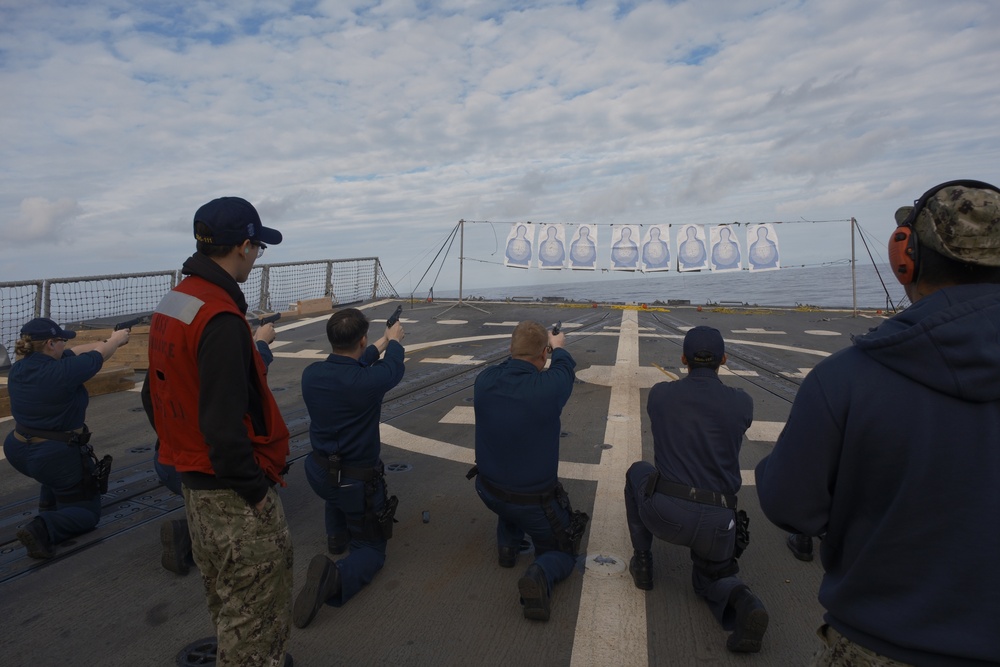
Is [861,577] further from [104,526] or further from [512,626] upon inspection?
[104,526]

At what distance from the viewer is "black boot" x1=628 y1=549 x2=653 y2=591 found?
357cm

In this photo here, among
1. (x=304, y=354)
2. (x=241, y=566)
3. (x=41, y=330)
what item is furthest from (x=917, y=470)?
(x=304, y=354)

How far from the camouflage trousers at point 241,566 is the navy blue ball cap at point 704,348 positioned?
2383 millimetres

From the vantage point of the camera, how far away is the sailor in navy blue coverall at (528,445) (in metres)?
3.66

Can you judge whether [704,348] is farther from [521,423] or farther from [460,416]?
[460,416]

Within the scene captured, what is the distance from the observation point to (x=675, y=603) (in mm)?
3445

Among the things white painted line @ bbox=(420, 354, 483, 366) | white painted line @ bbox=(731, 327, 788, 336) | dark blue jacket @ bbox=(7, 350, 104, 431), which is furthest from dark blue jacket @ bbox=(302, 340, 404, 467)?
white painted line @ bbox=(731, 327, 788, 336)

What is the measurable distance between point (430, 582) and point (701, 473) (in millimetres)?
1775

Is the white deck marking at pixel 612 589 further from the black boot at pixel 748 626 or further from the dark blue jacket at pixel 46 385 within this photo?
the dark blue jacket at pixel 46 385

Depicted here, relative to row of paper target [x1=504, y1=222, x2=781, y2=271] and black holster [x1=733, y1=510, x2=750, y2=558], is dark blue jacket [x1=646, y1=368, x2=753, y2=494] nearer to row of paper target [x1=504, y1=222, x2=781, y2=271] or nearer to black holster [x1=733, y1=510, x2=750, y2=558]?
black holster [x1=733, y1=510, x2=750, y2=558]

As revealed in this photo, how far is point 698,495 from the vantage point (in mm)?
3316

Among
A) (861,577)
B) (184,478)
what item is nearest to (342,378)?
(184,478)

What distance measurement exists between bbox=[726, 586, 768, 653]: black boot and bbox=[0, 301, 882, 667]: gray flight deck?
2.8 inches

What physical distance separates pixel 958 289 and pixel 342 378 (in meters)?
3.19
